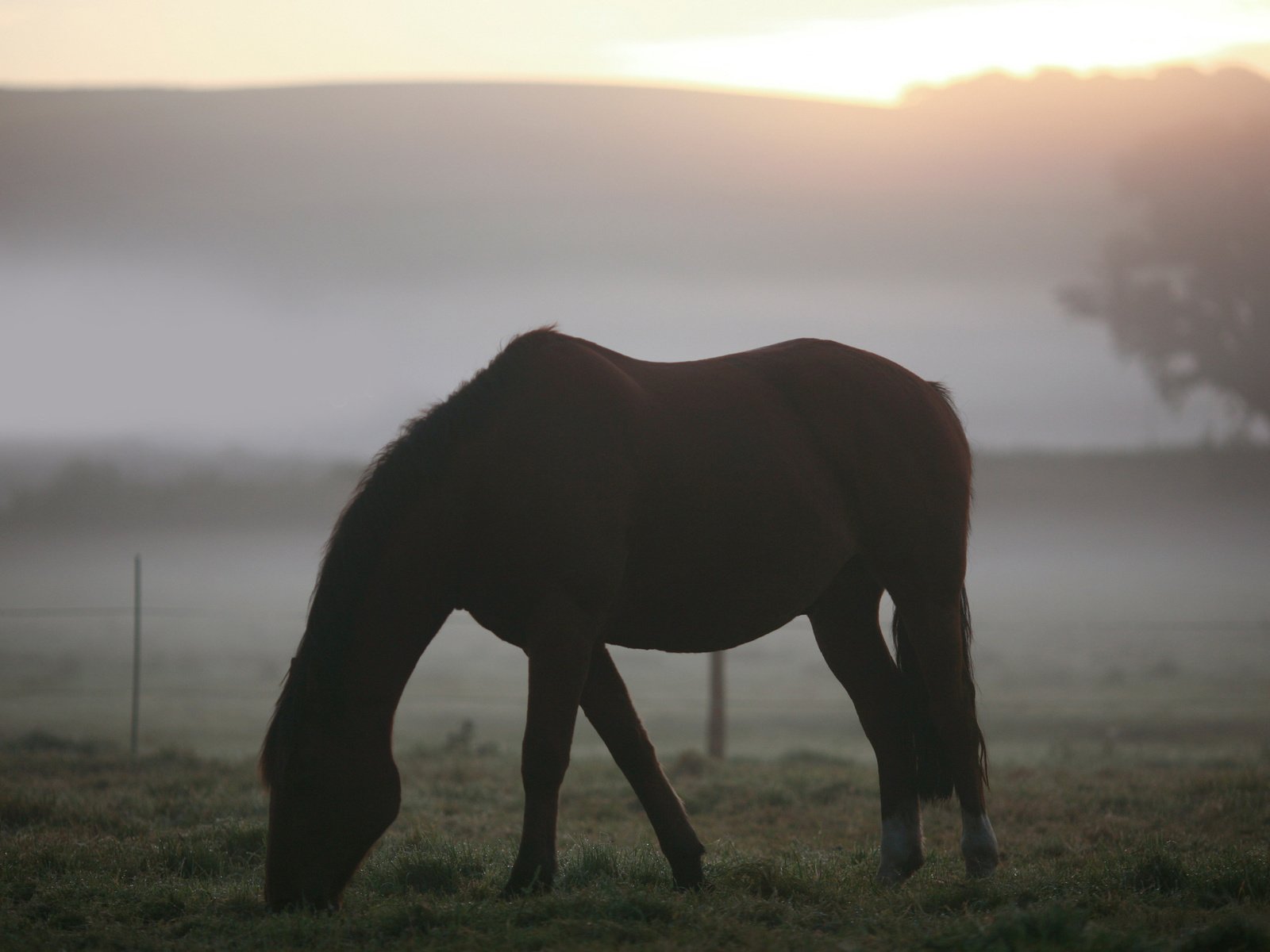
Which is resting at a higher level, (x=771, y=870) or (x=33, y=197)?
(x=33, y=197)

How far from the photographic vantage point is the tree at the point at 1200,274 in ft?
104

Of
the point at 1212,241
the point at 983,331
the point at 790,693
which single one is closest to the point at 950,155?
the point at 983,331

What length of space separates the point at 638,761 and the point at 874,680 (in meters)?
1.19

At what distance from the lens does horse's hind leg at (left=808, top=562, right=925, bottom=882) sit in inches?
189

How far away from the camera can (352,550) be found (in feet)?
12.8

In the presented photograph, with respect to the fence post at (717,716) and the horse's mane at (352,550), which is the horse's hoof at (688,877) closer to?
the horse's mane at (352,550)

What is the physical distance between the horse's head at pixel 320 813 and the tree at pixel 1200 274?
3246 centimetres

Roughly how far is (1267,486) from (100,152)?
2167 inches

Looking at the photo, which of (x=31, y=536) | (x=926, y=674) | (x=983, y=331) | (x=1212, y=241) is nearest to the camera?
(x=926, y=674)

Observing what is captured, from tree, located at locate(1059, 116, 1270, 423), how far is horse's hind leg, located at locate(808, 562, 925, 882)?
30499mm

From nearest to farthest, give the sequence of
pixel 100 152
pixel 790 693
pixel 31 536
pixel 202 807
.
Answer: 1. pixel 202 807
2. pixel 790 693
3. pixel 31 536
4. pixel 100 152

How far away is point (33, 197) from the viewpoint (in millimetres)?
58656

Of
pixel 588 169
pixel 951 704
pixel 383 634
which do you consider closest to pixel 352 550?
pixel 383 634

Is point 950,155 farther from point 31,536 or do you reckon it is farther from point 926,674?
point 926,674
